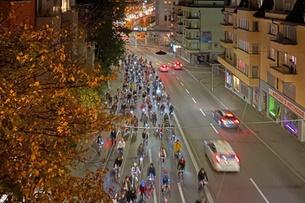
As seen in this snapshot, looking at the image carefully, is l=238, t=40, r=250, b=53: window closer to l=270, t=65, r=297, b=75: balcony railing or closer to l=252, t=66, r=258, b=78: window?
l=252, t=66, r=258, b=78: window

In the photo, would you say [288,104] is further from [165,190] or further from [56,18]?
[56,18]

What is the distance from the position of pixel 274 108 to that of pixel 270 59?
165 inches

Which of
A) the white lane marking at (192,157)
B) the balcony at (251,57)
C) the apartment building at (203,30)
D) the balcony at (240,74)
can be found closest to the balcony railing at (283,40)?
the balcony at (251,57)

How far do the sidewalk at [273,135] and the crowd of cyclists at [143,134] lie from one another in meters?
6.23

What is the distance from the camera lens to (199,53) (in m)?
85.9

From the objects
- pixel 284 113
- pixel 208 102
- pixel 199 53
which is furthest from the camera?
pixel 199 53

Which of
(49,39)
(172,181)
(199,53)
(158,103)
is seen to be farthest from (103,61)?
(199,53)

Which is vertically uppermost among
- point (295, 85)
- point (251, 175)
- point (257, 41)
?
point (257, 41)

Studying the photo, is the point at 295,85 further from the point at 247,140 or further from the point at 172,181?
the point at 172,181

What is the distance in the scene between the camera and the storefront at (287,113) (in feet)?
116

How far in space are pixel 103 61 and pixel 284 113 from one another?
15.0 metres

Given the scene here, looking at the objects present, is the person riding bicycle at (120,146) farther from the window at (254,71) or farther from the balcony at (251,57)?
the balcony at (251,57)

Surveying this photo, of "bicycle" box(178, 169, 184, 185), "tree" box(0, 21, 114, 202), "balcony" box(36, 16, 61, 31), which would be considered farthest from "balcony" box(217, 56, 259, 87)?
"tree" box(0, 21, 114, 202)

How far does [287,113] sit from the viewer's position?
126ft
